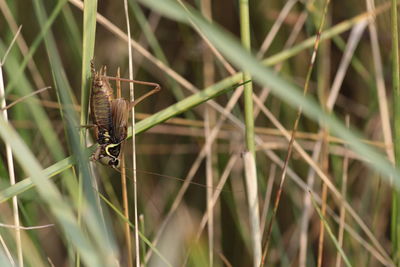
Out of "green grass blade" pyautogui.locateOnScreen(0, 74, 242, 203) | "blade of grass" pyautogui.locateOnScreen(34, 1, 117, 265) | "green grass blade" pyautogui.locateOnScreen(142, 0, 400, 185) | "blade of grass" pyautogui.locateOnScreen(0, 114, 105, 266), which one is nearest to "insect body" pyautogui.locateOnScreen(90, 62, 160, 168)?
"green grass blade" pyautogui.locateOnScreen(0, 74, 242, 203)

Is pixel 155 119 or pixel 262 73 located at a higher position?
pixel 262 73

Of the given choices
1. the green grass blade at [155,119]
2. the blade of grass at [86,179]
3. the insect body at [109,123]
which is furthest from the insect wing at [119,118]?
the blade of grass at [86,179]

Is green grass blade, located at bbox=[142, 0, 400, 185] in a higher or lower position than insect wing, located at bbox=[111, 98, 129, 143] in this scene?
higher

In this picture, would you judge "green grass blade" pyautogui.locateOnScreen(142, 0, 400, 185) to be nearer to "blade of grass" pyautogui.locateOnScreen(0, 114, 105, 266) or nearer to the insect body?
"blade of grass" pyautogui.locateOnScreen(0, 114, 105, 266)

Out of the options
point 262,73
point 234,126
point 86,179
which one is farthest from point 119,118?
Answer: point 234,126

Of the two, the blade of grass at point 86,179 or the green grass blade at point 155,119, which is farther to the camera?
the green grass blade at point 155,119

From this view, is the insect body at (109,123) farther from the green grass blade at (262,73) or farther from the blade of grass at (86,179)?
the green grass blade at (262,73)

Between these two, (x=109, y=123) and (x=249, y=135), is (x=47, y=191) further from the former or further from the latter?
(x=109, y=123)

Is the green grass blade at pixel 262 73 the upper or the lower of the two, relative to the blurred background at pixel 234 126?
upper

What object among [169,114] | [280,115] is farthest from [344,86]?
[169,114]
